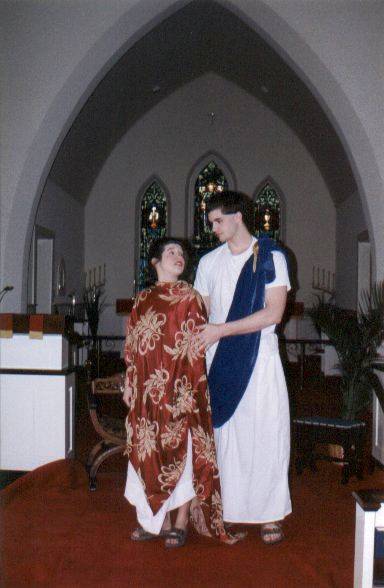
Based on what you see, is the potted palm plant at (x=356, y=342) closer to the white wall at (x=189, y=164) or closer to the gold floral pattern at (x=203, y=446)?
the gold floral pattern at (x=203, y=446)

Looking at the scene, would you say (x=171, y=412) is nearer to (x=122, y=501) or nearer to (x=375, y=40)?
(x=122, y=501)

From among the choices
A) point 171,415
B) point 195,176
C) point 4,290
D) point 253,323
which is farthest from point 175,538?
point 195,176

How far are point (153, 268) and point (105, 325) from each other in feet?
33.9

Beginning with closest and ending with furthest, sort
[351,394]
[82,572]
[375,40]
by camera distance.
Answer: [82,572]
[351,394]
[375,40]

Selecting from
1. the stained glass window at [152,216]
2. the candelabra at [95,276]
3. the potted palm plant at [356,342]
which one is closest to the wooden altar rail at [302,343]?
the potted palm plant at [356,342]

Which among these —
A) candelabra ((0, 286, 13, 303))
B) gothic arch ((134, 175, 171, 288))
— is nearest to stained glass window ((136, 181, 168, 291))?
gothic arch ((134, 175, 171, 288))

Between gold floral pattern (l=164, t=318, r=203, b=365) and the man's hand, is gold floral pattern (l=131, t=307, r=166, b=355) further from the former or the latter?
the man's hand

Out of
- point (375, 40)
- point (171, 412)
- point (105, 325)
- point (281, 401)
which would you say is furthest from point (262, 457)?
point (105, 325)

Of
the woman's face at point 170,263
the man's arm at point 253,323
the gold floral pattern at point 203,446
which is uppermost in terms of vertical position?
the woman's face at point 170,263

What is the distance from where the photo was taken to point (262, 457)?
281 centimetres

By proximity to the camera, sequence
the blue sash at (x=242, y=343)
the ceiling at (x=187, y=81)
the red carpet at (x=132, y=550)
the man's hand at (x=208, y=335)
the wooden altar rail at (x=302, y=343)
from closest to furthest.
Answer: the red carpet at (x=132, y=550), the man's hand at (x=208, y=335), the blue sash at (x=242, y=343), the wooden altar rail at (x=302, y=343), the ceiling at (x=187, y=81)

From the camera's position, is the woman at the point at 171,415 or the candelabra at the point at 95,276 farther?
the candelabra at the point at 95,276

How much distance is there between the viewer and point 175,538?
2744mm

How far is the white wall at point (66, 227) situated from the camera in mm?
10430
